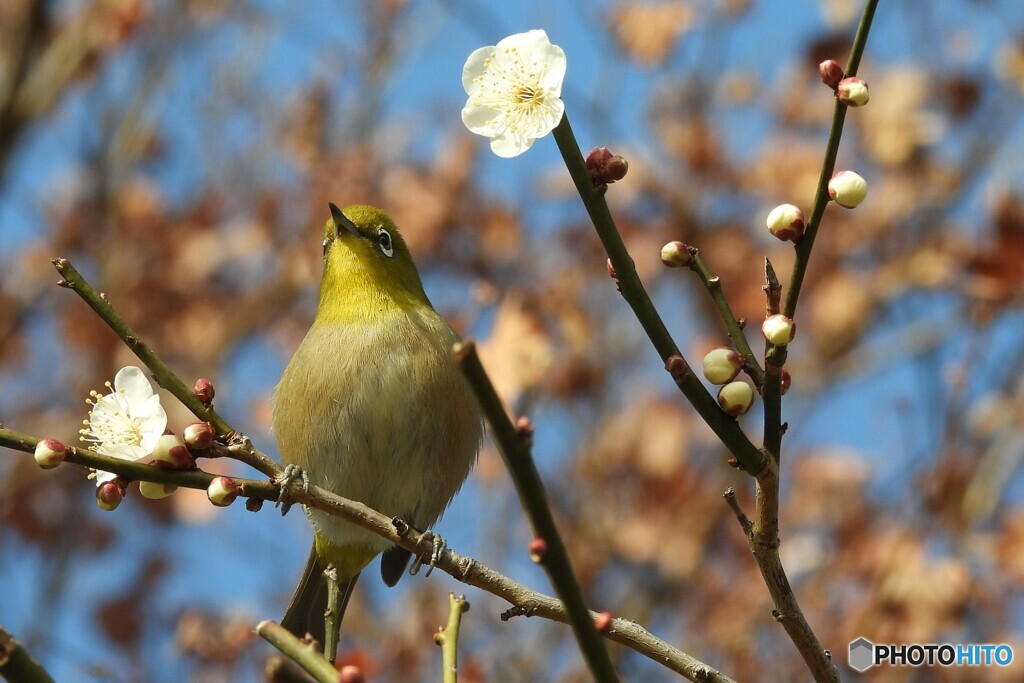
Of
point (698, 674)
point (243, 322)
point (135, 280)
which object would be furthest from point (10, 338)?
point (698, 674)

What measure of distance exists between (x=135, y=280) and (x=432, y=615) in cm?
377

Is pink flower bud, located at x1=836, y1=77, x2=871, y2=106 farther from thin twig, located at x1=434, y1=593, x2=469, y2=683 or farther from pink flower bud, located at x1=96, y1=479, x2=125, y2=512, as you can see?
pink flower bud, located at x1=96, y1=479, x2=125, y2=512

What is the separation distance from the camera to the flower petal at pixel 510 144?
2.19 m

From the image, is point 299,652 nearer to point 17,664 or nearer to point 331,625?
point 17,664

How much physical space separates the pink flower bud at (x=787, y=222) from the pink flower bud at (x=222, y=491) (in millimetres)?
1107

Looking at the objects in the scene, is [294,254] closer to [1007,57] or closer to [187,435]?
[1007,57]

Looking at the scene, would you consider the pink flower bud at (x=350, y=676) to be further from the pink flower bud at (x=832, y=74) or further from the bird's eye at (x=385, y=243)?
the bird's eye at (x=385, y=243)

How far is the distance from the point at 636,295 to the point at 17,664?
1.08 meters

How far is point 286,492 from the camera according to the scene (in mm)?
2160

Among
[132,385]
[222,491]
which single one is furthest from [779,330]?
[132,385]

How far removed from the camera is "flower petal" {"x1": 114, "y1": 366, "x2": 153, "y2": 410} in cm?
245

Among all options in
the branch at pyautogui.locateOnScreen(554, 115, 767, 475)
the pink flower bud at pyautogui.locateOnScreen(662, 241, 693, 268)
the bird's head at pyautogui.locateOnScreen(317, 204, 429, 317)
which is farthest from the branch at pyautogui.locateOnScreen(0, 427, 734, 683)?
the bird's head at pyautogui.locateOnScreen(317, 204, 429, 317)

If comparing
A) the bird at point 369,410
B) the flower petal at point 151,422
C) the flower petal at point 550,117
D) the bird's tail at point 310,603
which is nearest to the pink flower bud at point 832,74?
the flower petal at point 550,117

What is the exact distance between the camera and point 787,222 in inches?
80.3
